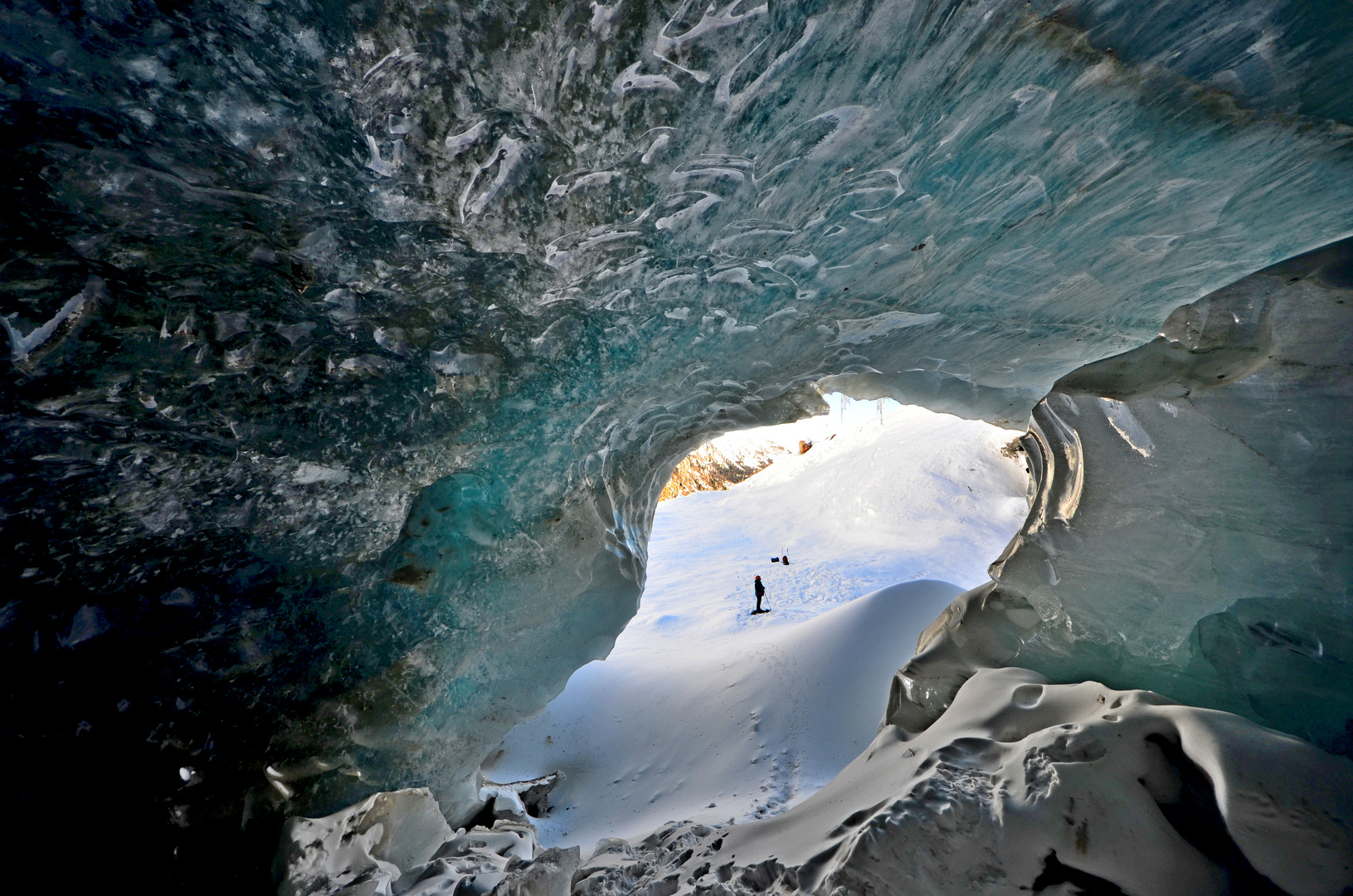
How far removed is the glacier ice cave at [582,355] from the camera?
1332 mm

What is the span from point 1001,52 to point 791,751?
18.3ft

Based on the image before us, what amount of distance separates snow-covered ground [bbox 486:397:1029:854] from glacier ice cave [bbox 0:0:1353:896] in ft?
9.14

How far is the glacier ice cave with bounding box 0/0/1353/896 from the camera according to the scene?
1.33 meters

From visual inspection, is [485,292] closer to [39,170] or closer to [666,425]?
[39,170]

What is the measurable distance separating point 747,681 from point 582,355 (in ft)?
17.8

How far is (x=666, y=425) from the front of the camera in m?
2.98

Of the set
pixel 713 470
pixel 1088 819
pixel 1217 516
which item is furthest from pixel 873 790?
pixel 713 470

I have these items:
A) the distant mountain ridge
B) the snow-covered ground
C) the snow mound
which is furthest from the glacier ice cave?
the distant mountain ridge

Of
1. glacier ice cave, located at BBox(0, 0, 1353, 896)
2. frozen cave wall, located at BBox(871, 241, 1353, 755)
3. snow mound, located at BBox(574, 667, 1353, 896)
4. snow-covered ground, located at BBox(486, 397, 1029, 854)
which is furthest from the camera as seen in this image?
snow-covered ground, located at BBox(486, 397, 1029, 854)

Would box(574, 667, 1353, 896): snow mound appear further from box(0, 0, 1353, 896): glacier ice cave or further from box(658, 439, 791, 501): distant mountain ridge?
box(658, 439, 791, 501): distant mountain ridge

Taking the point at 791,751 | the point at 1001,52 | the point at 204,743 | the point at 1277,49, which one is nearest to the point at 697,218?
the point at 1001,52

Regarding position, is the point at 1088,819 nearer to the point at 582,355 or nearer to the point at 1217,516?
the point at 1217,516

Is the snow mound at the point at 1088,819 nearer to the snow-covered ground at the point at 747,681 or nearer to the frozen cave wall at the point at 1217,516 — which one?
the frozen cave wall at the point at 1217,516

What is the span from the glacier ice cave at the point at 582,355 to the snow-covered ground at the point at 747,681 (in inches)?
110
